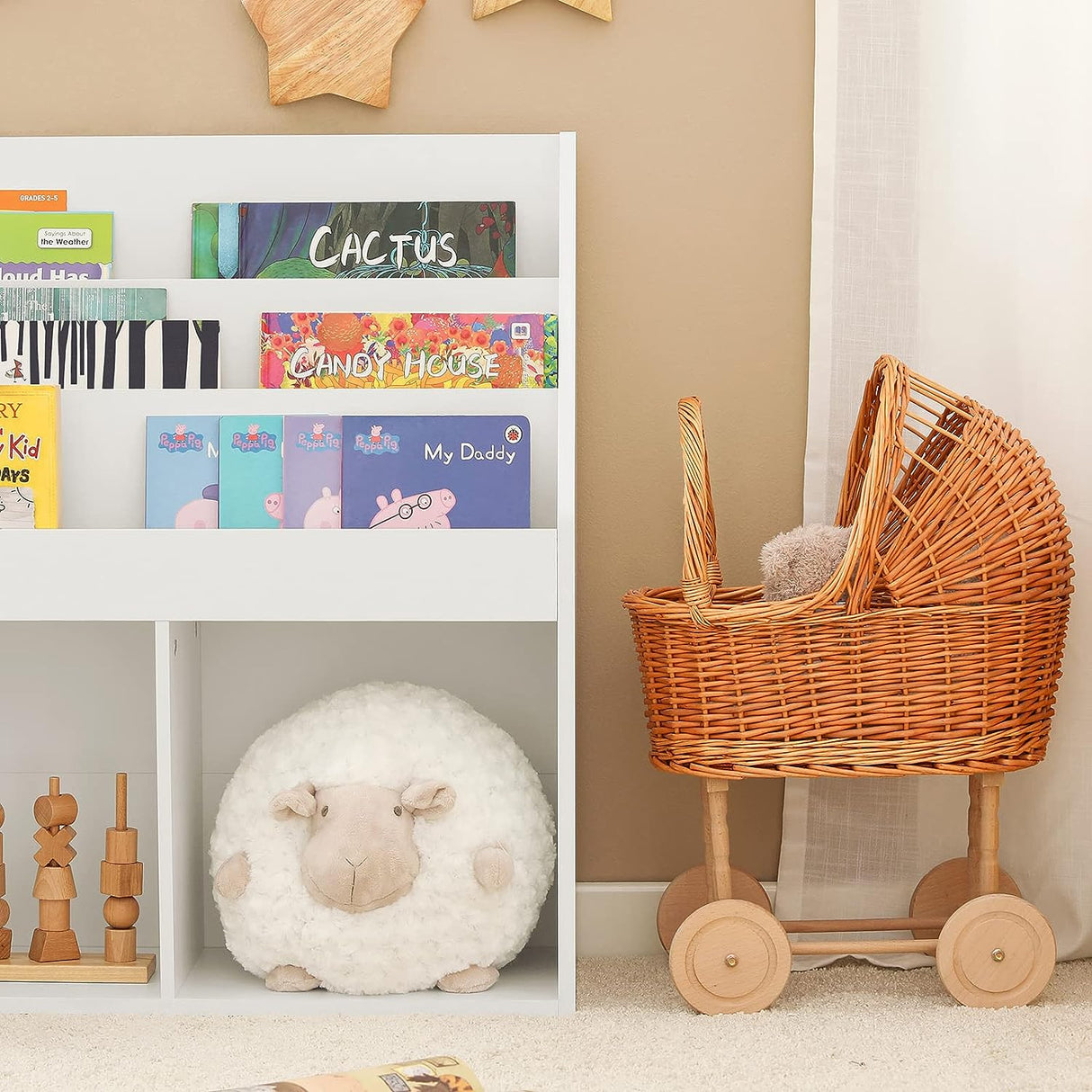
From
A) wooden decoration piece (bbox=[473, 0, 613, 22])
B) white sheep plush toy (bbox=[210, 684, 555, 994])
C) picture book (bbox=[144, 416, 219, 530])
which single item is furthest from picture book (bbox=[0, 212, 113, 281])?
white sheep plush toy (bbox=[210, 684, 555, 994])

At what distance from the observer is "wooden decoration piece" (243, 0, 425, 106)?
1.69 m

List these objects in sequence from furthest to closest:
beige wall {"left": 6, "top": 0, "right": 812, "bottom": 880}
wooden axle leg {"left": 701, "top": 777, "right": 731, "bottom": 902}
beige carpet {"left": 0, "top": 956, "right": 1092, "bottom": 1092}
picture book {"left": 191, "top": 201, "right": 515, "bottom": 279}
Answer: beige wall {"left": 6, "top": 0, "right": 812, "bottom": 880} → picture book {"left": 191, "top": 201, "right": 515, "bottom": 279} → wooden axle leg {"left": 701, "top": 777, "right": 731, "bottom": 902} → beige carpet {"left": 0, "top": 956, "right": 1092, "bottom": 1092}

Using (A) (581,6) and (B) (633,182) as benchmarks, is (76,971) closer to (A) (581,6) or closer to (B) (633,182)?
(B) (633,182)

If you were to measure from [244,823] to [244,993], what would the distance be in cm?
21

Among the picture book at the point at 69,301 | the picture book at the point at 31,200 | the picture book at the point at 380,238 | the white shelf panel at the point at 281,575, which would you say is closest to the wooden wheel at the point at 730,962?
the white shelf panel at the point at 281,575

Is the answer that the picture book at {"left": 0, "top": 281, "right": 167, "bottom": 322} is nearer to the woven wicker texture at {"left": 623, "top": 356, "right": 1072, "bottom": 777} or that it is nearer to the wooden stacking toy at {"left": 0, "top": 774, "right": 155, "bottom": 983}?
the wooden stacking toy at {"left": 0, "top": 774, "right": 155, "bottom": 983}

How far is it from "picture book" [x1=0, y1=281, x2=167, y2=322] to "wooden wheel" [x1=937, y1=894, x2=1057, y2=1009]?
1331mm

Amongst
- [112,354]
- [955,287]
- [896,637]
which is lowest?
[896,637]

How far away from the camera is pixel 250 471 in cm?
148

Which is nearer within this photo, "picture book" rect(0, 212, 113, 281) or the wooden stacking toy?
the wooden stacking toy

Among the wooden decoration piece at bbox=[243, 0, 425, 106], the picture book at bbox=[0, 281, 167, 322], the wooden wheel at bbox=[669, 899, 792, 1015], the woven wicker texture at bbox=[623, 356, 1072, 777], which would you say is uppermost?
the wooden decoration piece at bbox=[243, 0, 425, 106]

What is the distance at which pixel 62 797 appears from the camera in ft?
5.01

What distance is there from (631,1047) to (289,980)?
0.45m

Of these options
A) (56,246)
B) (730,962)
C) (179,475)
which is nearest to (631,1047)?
(730,962)
